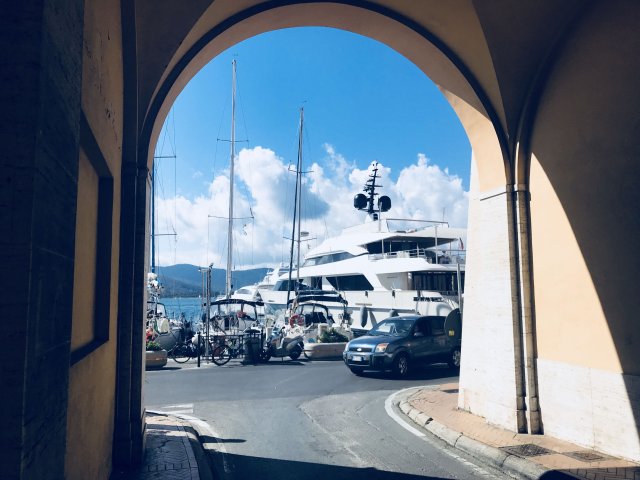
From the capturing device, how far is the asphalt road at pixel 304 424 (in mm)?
6289

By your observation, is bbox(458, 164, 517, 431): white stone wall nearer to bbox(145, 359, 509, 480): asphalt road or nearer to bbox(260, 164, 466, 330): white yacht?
bbox(145, 359, 509, 480): asphalt road

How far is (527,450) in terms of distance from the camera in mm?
6699

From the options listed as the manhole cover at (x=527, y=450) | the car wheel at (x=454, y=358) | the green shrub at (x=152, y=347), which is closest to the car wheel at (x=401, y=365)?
the car wheel at (x=454, y=358)

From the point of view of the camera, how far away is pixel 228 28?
7.38 m

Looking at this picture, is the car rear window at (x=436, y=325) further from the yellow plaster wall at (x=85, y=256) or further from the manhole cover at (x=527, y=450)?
the yellow plaster wall at (x=85, y=256)

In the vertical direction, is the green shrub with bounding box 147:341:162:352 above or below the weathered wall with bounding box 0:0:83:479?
below

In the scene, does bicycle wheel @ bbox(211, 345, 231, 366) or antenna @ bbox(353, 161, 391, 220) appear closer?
bicycle wheel @ bbox(211, 345, 231, 366)

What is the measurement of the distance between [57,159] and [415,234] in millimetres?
29140

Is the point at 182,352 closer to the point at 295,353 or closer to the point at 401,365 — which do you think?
the point at 295,353

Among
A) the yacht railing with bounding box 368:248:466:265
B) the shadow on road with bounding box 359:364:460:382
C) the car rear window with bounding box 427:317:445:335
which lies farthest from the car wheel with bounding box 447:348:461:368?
the yacht railing with bounding box 368:248:466:265

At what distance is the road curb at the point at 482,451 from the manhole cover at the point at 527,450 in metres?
0.13

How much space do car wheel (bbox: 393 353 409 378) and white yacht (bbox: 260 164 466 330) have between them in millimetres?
5605

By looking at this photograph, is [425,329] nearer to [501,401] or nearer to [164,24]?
[501,401]

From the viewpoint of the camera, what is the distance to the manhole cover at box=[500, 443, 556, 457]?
6521 millimetres
